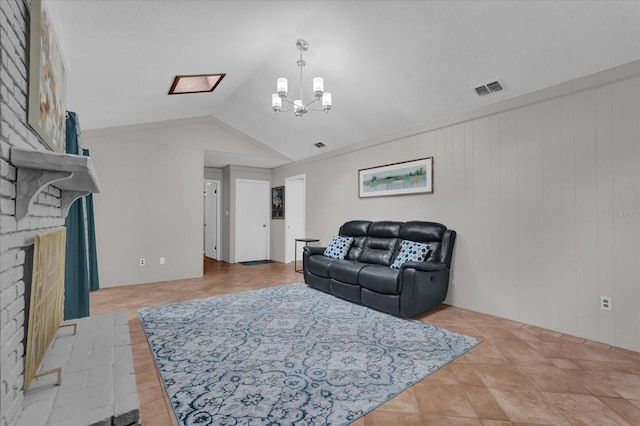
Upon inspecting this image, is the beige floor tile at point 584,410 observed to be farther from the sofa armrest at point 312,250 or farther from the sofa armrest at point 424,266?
the sofa armrest at point 312,250

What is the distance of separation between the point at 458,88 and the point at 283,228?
459cm

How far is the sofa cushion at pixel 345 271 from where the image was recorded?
12.0 feet

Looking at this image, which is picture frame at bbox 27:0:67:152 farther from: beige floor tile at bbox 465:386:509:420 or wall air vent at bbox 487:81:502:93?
wall air vent at bbox 487:81:502:93

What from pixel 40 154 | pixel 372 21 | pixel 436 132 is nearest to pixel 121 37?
pixel 40 154

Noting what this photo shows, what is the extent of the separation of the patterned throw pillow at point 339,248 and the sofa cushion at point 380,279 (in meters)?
0.80

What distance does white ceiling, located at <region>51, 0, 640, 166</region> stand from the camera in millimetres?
2275

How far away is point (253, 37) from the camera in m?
3.00

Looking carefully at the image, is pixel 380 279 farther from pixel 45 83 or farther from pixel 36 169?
pixel 45 83

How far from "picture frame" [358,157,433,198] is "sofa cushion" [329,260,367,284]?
1214mm

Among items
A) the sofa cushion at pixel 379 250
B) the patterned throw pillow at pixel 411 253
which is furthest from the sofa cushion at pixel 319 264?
the patterned throw pillow at pixel 411 253

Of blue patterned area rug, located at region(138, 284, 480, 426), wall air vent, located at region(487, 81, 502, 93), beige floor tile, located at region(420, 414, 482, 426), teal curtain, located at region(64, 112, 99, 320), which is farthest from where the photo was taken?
wall air vent, located at region(487, 81, 502, 93)

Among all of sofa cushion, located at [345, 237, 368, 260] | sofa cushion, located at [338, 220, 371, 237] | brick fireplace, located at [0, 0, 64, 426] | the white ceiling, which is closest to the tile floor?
brick fireplace, located at [0, 0, 64, 426]

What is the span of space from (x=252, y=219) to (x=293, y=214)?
39.3 inches

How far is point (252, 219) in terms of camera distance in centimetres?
710
